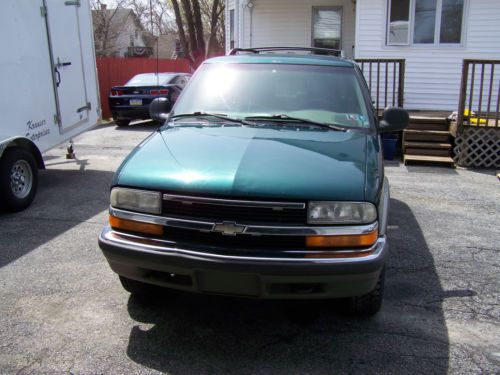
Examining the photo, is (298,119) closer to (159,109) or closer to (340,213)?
(340,213)

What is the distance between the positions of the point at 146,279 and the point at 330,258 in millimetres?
1160

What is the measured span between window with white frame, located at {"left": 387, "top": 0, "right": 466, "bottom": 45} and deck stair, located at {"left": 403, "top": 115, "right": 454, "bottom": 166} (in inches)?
95.3

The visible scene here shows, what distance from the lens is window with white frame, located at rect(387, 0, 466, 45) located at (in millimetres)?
11039

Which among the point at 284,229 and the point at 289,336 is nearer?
the point at 284,229

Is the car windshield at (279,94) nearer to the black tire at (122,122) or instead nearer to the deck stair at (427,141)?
the deck stair at (427,141)

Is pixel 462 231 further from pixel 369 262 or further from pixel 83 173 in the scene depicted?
pixel 83 173

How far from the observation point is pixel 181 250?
2.86m

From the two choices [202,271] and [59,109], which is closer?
[202,271]

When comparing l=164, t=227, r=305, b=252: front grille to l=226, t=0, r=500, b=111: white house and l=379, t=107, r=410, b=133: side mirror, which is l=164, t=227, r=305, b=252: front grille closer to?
l=379, t=107, r=410, b=133: side mirror

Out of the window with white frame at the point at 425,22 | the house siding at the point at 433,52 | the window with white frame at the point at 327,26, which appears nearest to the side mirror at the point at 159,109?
the house siding at the point at 433,52

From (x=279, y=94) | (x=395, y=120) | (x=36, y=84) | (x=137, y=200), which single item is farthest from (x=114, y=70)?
(x=137, y=200)

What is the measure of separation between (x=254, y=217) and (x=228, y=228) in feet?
0.54

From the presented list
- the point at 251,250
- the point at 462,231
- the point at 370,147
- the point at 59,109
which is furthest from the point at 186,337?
the point at 59,109

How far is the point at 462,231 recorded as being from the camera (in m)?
5.45
